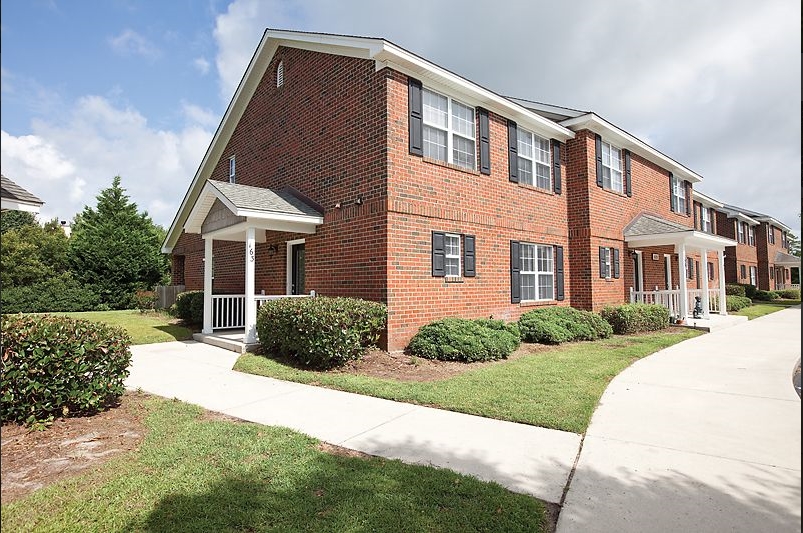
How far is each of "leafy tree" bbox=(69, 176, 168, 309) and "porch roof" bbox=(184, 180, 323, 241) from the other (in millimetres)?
15672

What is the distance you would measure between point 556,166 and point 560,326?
547cm

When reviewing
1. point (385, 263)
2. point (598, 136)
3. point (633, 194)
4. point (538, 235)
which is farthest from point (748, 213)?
point (385, 263)

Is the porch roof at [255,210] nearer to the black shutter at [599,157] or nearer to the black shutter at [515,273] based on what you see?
the black shutter at [515,273]

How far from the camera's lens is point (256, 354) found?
9.71 metres

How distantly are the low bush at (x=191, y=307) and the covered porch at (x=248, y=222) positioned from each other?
1425 millimetres

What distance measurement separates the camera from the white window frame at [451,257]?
1057 centimetres

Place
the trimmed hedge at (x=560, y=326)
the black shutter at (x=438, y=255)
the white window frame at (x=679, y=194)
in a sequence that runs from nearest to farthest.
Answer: the black shutter at (x=438, y=255)
the trimmed hedge at (x=560, y=326)
the white window frame at (x=679, y=194)

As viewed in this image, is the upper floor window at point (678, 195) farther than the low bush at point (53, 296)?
No

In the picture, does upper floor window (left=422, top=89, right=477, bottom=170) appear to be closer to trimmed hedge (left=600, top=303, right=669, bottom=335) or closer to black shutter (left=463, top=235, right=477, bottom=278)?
black shutter (left=463, top=235, right=477, bottom=278)

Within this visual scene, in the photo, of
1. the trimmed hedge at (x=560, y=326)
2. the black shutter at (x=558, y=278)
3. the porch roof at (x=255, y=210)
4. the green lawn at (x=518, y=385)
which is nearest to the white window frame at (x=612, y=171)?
the black shutter at (x=558, y=278)

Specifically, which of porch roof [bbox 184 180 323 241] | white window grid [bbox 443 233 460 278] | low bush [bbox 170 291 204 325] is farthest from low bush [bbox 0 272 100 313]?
white window grid [bbox 443 233 460 278]

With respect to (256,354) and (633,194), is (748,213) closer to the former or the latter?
(633,194)

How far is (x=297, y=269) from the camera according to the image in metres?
12.3

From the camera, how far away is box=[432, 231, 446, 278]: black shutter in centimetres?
1027
